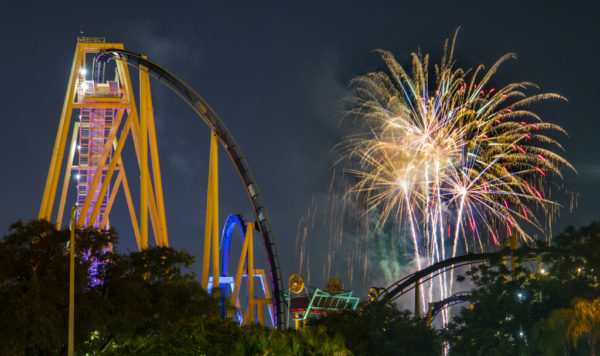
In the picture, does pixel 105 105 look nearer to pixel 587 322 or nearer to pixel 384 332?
pixel 384 332

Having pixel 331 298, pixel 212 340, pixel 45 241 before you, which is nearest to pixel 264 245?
pixel 331 298

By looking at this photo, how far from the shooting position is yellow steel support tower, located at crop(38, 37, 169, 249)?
3326 cm

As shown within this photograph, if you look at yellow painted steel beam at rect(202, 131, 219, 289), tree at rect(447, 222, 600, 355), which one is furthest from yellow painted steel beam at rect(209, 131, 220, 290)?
tree at rect(447, 222, 600, 355)

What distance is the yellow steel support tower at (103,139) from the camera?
33.3 m

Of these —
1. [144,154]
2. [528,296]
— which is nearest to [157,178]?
[144,154]

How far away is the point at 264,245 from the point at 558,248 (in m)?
16.8

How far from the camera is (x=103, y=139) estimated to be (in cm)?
3781

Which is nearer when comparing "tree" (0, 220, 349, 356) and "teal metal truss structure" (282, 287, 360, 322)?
"tree" (0, 220, 349, 356)

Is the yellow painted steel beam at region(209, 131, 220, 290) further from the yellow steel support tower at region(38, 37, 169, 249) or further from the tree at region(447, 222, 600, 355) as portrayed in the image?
the tree at region(447, 222, 600, 355)

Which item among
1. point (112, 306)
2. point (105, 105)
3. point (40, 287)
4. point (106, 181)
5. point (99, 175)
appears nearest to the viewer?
point (40, 287)

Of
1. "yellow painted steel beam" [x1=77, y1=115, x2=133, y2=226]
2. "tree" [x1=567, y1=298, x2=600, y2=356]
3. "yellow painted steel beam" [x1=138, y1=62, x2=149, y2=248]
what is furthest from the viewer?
"yellow painted steel beam" [x1=138, y1=62, x2=149, y2=248]

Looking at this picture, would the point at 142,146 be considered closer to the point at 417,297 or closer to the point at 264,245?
the point at 264,245

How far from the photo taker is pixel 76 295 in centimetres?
2642

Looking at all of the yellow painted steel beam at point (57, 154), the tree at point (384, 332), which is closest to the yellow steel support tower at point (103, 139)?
the yellow painted steel beam at point (57, 154)
